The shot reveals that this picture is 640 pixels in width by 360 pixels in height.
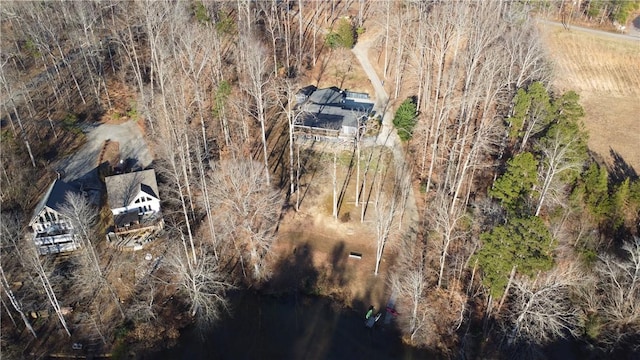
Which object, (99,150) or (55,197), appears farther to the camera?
(99,150)

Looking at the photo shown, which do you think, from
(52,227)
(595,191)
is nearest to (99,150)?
(52,227)

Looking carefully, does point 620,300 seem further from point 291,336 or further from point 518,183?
point 291,336

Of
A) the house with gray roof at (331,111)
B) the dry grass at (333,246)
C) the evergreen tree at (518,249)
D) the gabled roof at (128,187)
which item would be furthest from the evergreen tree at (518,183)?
the gabled roof at (128,187)

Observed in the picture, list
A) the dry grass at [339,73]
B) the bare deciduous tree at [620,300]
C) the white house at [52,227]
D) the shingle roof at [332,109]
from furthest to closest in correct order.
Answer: the dry grass at [339,73]
the shingle roof at [332,109]
the white house at [52,227]
the bare deciduous tree at [620,300]

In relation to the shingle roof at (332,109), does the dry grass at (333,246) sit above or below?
below

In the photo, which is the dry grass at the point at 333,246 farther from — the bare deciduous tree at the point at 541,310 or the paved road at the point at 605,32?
the paved road at the point at 605,32

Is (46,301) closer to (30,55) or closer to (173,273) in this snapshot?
(173,273)

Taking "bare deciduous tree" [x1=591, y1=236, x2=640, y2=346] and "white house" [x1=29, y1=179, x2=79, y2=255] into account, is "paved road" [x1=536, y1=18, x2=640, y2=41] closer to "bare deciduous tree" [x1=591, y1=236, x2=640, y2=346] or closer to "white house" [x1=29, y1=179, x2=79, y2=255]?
"bare deciduous tree" [x1=591, y1=236, x2=640, y2=346]
